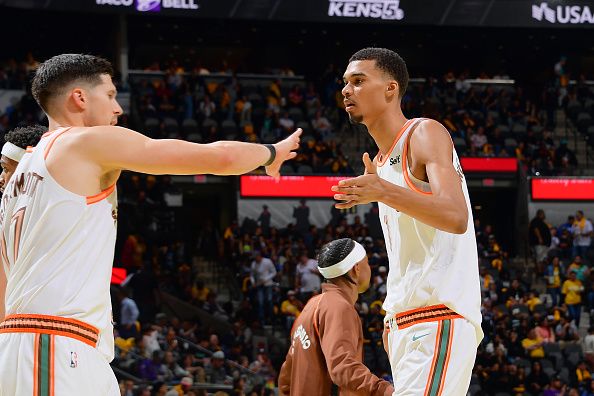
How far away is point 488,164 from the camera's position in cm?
2539

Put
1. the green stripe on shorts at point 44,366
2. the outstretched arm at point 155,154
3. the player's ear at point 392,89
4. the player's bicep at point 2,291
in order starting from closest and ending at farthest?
the green stripe on shorts at point 44,366 < the outstretched arm at point 155,154 < the player's bicep at point 2,291 < the player's ear at point 392,89

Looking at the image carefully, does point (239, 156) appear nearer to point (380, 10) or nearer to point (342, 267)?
point (342, 267)

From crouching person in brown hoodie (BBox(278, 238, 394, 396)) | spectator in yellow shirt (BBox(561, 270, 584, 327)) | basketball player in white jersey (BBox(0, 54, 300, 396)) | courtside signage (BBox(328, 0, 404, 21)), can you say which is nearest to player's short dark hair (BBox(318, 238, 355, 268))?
crouching person in brown hoodie (BBox(278, 238, 394, 396))

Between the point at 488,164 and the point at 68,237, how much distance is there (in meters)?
22.1

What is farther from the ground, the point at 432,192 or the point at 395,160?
the point at 395,160

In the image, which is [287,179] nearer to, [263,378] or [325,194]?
[325,194]

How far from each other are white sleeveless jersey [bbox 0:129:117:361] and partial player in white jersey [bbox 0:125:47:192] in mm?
1191

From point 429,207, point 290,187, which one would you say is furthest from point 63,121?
point 290,187

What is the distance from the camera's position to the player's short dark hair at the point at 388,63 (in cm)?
541

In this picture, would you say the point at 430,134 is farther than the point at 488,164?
No

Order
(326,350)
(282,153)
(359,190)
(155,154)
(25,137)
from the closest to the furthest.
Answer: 1. (155,154)
2. (359,190)
3. (282,153)
4. (25,137)
5. (326,350)

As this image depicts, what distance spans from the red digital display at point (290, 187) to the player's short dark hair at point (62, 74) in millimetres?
19231

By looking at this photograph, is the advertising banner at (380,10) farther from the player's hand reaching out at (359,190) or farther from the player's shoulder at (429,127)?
the player's hand reaching out at (359,190)

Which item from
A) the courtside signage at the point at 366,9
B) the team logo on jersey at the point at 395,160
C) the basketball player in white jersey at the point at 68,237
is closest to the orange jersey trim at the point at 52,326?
the basketball player in white jersey at the point at 68,237
